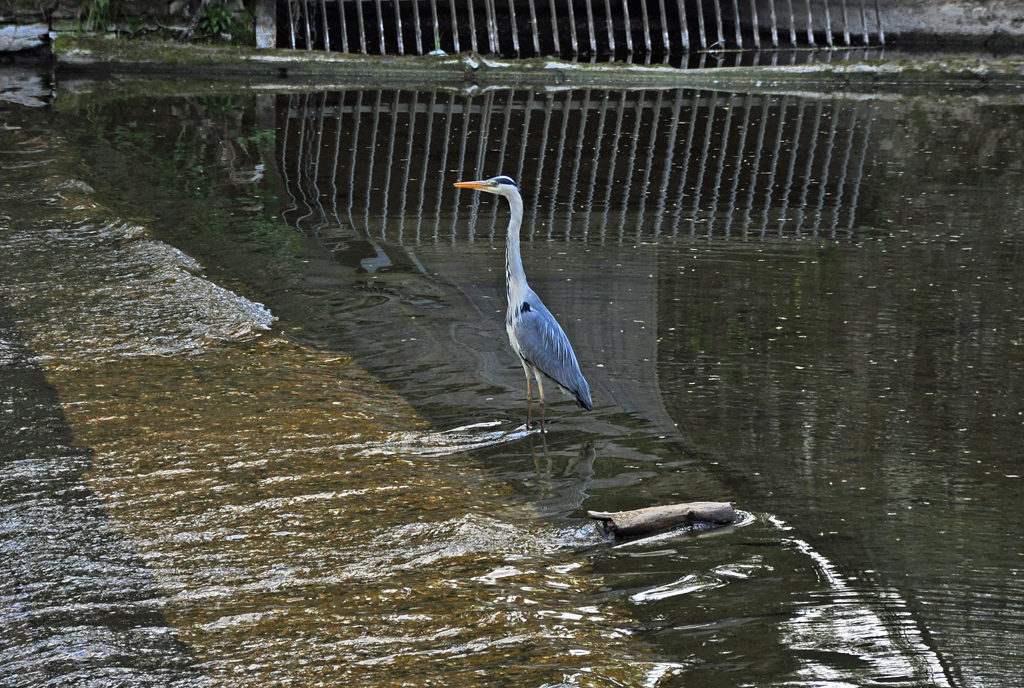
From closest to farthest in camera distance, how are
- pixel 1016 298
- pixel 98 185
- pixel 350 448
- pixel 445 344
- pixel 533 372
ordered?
pixel 350 448 → pixel 533 372 → pixel 445 344 → pixel 1016 298 → pixel 98 185

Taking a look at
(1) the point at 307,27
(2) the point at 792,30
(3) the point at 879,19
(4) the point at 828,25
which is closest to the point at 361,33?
(1) the point at 307,27

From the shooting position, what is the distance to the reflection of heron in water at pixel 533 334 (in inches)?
204

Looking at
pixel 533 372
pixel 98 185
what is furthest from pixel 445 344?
pixel 98 185

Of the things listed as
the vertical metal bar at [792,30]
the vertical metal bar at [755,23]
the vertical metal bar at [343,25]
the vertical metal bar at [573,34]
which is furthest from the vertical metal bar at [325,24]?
the vertical metal bar at [792,30]

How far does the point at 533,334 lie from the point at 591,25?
13397mm

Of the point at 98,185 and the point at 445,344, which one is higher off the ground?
the point at 98,185

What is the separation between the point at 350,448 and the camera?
497 centimetres

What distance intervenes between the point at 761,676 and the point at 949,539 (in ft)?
4.06

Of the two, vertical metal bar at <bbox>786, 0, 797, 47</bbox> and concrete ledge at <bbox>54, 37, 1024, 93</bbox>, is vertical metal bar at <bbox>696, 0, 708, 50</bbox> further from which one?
concrete ledge at <bbox>54, 37, 1024, 93</bbox>

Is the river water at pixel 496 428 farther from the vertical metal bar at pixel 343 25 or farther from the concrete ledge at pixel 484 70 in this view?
the vertical metal bar at pixel 343 25

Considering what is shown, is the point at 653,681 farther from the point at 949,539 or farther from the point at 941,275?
the point at 941,275

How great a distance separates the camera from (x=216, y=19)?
53.9ft

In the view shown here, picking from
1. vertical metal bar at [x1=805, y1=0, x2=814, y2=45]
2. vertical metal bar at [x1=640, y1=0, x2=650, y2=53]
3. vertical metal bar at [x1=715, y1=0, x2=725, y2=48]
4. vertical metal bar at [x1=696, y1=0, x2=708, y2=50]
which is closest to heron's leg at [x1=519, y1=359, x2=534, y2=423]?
vertical metal bar at [x1=640, y1=0, x2=650, y2=53]

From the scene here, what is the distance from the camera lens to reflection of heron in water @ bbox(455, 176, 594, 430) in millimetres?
5176
